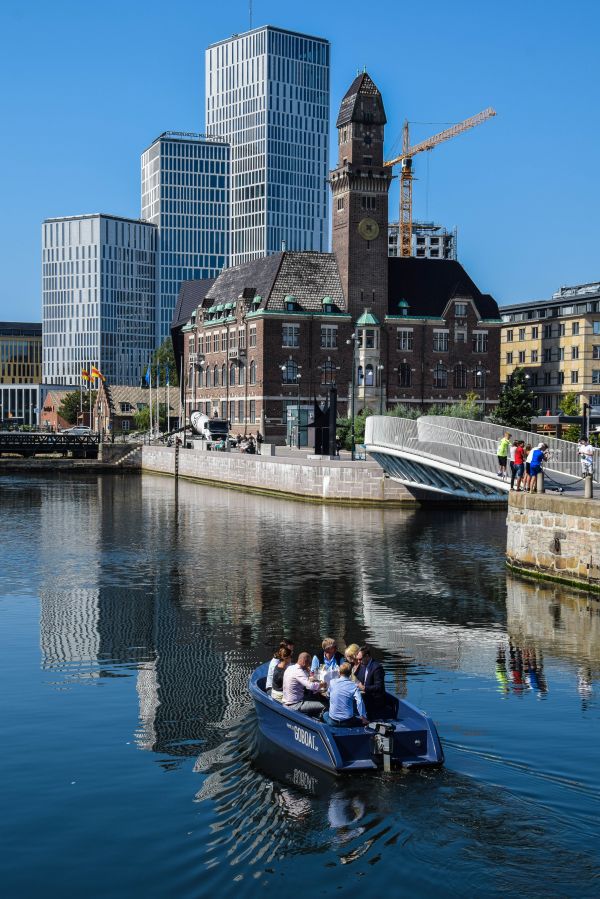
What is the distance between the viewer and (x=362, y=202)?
10962 centimetres

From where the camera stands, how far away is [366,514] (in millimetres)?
63750

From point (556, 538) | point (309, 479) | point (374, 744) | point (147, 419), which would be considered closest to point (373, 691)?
point (374, 744)

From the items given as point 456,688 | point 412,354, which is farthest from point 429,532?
point 412,354

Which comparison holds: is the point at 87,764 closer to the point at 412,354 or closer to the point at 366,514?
the point at 366,514

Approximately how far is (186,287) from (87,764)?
133024mm

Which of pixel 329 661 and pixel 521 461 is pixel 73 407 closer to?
pixel 521 461

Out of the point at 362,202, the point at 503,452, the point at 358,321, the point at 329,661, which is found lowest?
the point at 329,661

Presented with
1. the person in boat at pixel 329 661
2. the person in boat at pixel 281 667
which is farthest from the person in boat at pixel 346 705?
the person in boat at pixel 281 667

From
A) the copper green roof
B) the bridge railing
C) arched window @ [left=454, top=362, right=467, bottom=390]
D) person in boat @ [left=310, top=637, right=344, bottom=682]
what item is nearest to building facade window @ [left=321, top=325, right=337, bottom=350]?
the copper green roof

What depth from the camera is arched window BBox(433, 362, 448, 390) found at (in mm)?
111875

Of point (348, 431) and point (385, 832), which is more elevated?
point (348, 431)

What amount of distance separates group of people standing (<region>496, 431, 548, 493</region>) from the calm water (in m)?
3.60

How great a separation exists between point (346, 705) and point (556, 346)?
11082 centimetres

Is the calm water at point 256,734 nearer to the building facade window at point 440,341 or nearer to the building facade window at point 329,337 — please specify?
the building facade window at point 329,337
